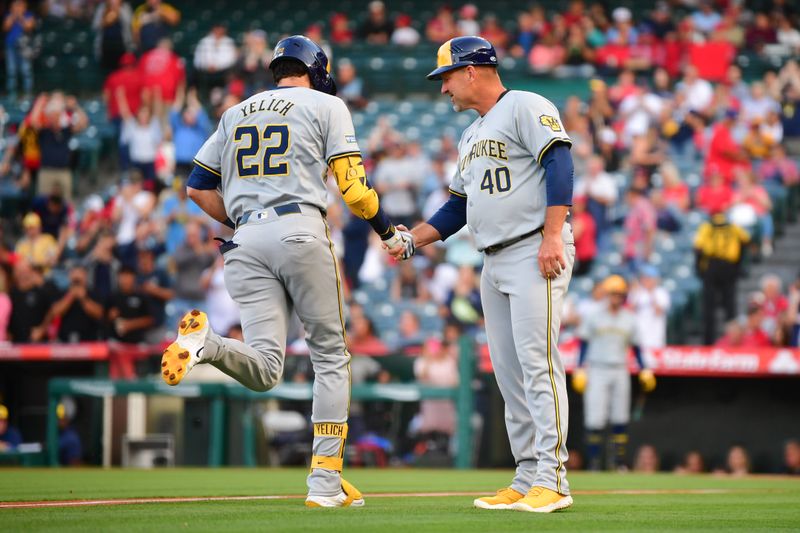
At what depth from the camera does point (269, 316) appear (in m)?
5.52

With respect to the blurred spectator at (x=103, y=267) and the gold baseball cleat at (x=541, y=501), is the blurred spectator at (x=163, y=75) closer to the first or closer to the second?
the blurred spectator at (x=103, y=267)

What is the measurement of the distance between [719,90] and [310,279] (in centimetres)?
1296

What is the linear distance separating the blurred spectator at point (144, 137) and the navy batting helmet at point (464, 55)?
1213 cm

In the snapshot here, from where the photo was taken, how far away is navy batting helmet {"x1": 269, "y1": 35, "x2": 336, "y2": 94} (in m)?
5.68

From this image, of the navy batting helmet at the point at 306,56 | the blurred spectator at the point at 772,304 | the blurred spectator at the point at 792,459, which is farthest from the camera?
the blurred spectator at the point at 772,304

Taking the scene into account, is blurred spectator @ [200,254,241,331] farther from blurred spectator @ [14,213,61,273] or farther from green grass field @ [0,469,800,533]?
green grass field @ [0,469,800,533]

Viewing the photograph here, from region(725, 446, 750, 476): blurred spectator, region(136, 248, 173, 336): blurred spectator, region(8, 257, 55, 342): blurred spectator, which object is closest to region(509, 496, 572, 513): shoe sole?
region(725, 446, 750, 476): blurred spectator

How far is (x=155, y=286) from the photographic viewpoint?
48.0 ft

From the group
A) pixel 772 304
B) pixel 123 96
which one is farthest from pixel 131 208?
pixel 772 304

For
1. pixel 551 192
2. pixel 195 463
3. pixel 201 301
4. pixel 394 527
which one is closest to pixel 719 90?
pixel 201 301

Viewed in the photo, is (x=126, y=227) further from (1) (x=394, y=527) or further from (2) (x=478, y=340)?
(1) (x=394, y=527)

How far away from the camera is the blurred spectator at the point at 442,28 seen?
20156mm

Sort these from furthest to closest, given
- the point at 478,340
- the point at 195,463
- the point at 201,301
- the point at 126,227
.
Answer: the point at 126,227 < the point at 201,301 < the point at 478,340 < the point at 195,463

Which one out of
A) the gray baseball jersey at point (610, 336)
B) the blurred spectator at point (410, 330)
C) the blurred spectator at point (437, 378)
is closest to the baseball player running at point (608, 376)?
the gray baseball jersey at point (610, 336)
